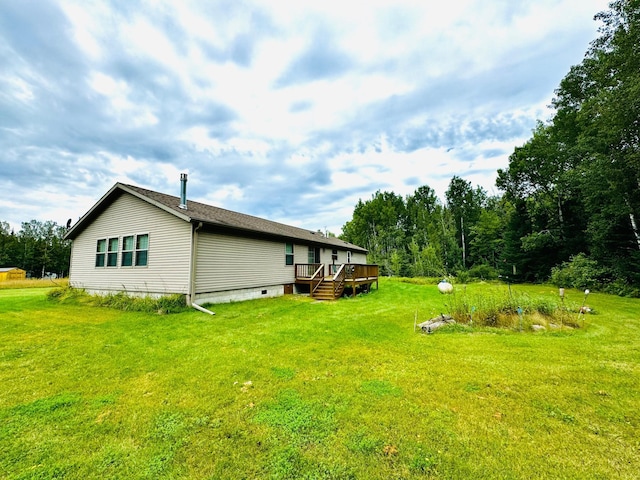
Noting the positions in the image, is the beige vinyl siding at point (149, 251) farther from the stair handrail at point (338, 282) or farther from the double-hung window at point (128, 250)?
the stair handrail at point (338, 282)

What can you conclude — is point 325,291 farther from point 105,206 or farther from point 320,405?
point 105,206

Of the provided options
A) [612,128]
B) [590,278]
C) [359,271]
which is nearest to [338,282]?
[359,271]

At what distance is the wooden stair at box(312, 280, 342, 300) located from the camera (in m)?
12.2

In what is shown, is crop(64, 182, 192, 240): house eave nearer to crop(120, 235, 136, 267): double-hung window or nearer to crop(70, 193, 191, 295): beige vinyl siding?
crop(70, 193, 191, 295): beige vinyl siding

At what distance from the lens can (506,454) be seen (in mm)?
2275

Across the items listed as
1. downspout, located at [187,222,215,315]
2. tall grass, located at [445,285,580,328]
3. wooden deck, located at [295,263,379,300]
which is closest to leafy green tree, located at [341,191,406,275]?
wooden deck, located at [295,263,379,300]

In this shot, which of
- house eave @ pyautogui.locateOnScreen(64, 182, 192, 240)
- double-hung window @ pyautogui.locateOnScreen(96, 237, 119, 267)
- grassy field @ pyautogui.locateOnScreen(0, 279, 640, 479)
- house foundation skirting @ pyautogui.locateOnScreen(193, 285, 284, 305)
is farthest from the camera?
double-hung window @ pyautogui.locateOnScreen(96, 237, 119, 267)

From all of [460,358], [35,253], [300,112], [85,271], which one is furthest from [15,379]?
[35,253]

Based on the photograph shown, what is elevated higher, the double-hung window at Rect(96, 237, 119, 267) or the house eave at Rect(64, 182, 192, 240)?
the house eave at Rect(64, 182, 192, 240)

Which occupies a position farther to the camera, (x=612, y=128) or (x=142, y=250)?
(x=612, y=128)

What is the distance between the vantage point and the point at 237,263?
1121 centimetres

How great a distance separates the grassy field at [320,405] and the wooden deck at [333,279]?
634cm

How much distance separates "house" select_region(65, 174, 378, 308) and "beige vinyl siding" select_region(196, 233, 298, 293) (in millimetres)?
35

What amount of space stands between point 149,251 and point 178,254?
178cm
